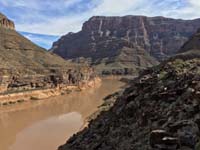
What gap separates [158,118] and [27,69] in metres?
72.0

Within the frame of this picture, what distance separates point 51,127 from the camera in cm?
4375

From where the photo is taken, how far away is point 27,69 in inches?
3428

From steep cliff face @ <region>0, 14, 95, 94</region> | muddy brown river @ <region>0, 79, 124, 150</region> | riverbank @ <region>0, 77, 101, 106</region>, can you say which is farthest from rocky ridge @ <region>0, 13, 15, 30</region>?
muddy brown river @ <region>0, 79, 124, 150</region>

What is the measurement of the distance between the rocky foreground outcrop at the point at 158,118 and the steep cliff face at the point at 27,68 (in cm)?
5203

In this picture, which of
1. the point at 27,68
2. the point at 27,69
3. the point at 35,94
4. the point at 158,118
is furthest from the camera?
the point at 27,68

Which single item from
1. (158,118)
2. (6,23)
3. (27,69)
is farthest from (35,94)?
(158,118)

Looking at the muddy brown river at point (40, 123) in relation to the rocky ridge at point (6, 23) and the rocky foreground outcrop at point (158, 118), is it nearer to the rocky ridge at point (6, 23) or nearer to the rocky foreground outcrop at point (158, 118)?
the rocky foreground outcrop at point (158, 118)

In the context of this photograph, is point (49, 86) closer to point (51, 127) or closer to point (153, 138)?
point (51, 127)

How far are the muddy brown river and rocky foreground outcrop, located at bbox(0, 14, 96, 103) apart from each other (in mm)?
8941

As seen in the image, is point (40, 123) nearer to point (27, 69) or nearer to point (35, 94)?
point (35, 94)

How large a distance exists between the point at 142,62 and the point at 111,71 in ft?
95.4

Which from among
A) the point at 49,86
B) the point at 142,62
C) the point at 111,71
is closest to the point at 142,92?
the point at 49,86

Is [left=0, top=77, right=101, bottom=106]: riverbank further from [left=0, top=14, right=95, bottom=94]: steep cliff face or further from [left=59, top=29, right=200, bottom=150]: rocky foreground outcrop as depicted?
[left=59, top=29, right=200, bottom=150]: rocky foreground outcrop

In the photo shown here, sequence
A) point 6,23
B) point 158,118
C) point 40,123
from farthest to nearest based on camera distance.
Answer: point 6,23 < point 40,123 < point 158,118
